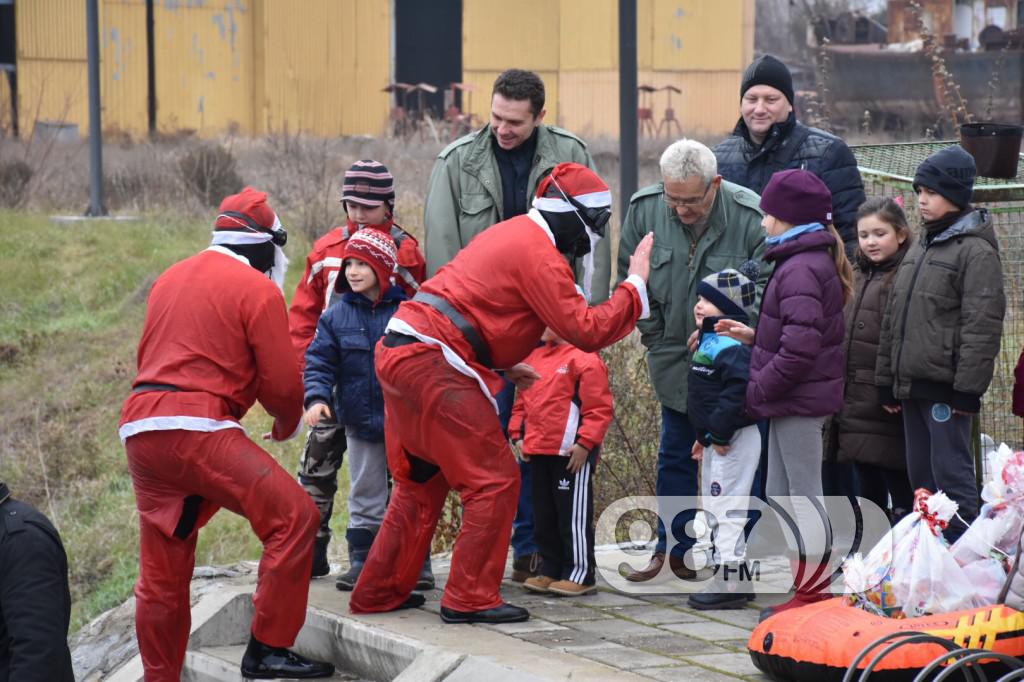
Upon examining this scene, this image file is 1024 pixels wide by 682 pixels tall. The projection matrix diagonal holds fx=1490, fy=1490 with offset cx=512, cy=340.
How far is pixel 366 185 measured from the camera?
663cm

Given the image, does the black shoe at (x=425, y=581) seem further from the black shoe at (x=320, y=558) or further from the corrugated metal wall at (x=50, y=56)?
the corrugated metal wall at (x=50, y=56)

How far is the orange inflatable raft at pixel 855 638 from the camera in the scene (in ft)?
15.5

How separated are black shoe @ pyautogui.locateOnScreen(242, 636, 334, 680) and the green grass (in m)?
3.45

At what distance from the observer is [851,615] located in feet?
16.6

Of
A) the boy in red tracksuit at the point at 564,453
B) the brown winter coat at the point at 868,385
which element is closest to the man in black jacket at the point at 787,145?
the brown winter coat at the point at 868,385

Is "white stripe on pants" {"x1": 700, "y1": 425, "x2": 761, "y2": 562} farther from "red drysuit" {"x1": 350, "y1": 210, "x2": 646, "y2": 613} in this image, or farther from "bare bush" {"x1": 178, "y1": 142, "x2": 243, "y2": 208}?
"bare bush" {"x1": 178, "y1": 142, "x2": 243, "y2": 208}

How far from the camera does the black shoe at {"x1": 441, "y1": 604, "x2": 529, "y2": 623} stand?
600 cm

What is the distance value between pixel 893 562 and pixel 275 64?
29.2 m

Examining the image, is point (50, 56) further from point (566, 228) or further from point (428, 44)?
point (566, 228)

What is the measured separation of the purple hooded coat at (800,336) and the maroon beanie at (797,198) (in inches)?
3.2

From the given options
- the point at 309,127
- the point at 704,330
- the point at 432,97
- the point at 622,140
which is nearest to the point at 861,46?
the point at 432,97

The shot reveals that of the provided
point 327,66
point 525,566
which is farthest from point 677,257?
point 327,66

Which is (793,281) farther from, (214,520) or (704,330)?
(214,520)

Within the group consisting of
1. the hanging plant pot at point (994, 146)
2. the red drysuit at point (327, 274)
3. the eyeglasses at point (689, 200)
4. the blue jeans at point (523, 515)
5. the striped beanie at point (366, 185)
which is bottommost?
the blue jeans at point (523, 515)
